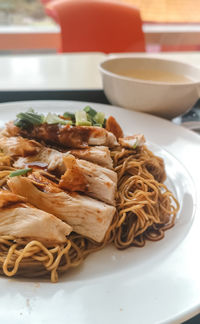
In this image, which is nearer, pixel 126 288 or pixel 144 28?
pixel 126 288

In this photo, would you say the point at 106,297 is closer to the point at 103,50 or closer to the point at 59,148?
the point at 59,148

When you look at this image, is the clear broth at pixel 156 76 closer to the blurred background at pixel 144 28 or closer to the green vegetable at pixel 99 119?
the green vegetable at pixel 99 119

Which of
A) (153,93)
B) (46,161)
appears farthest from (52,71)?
(46,161)

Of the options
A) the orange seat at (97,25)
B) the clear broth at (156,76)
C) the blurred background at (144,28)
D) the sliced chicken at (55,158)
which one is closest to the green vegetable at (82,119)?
the sliced chicken at (55,158)

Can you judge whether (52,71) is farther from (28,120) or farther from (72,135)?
(72,135)

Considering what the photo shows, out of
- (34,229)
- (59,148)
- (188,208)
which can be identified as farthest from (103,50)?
(34,229)

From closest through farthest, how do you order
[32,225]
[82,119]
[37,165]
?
[32,225] < [37,165] < [82,119]
